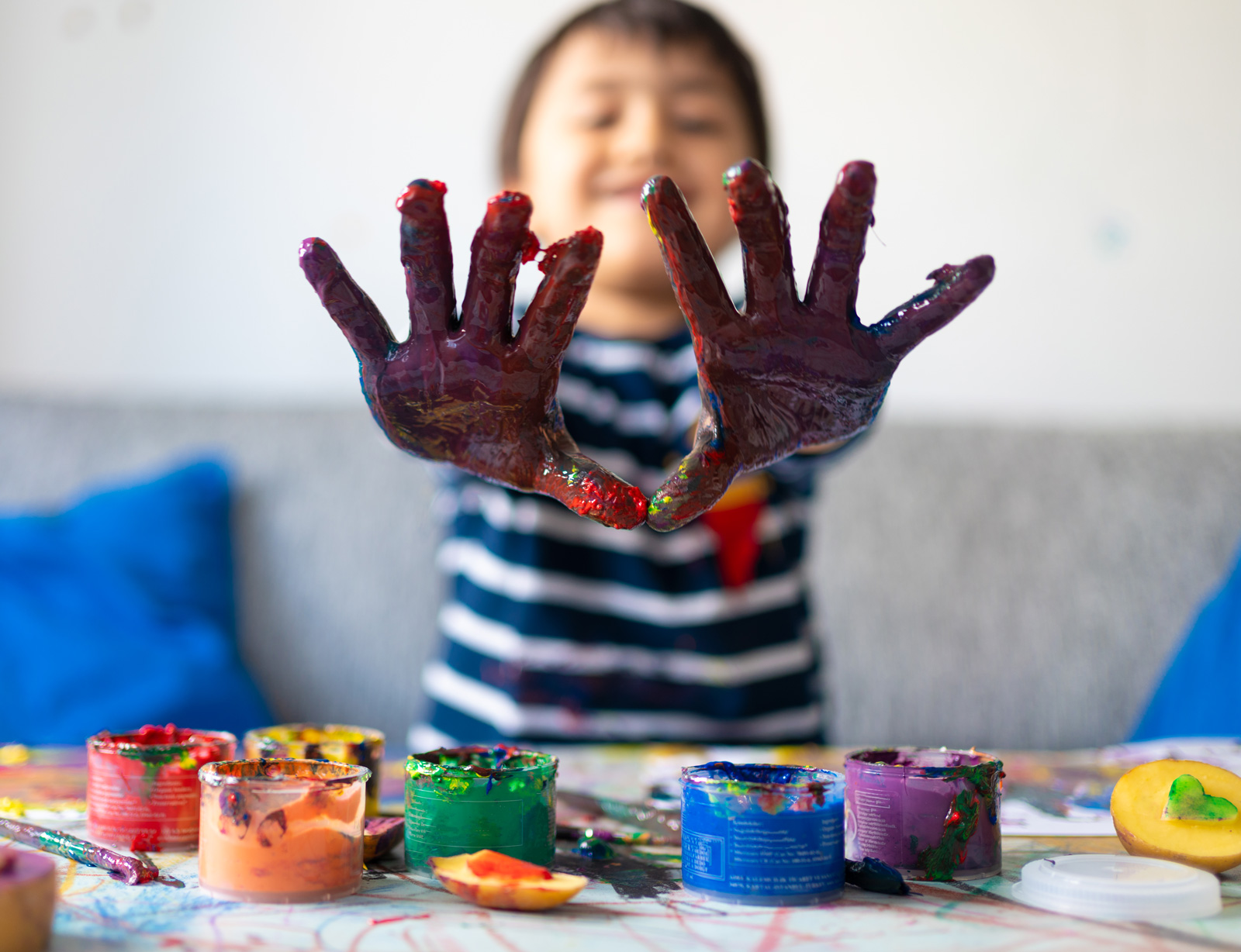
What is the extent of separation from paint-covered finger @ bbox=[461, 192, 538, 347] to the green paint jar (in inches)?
8.3

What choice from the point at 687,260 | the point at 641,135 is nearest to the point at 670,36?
the point at 641,135

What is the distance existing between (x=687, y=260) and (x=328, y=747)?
→ 0.33 meters

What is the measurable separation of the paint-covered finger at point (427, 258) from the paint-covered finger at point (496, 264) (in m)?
0.01

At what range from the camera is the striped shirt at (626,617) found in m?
1.35

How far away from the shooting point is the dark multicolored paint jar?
0.58 m

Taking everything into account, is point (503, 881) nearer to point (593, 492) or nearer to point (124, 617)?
point (593, 492)

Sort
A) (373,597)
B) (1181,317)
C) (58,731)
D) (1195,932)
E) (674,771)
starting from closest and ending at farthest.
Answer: (1195,932) < (674,771) < (58,731) < (373,597) < (1181,317)

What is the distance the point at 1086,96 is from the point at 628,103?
3.42 ft

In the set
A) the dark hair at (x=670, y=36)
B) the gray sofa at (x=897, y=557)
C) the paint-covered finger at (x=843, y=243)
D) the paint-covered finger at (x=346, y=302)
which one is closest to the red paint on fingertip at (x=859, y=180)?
the paint-covered finger at (x=843, y=243)

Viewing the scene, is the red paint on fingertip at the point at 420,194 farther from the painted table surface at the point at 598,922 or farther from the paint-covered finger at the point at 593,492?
the painted table surface at the point at 598,922

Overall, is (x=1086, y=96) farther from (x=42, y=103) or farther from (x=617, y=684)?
(x=42, y=103)

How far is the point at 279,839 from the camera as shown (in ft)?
1.49

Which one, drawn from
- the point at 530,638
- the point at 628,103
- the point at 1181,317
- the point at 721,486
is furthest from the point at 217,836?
the point at 1181,317

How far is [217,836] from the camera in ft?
1.51
